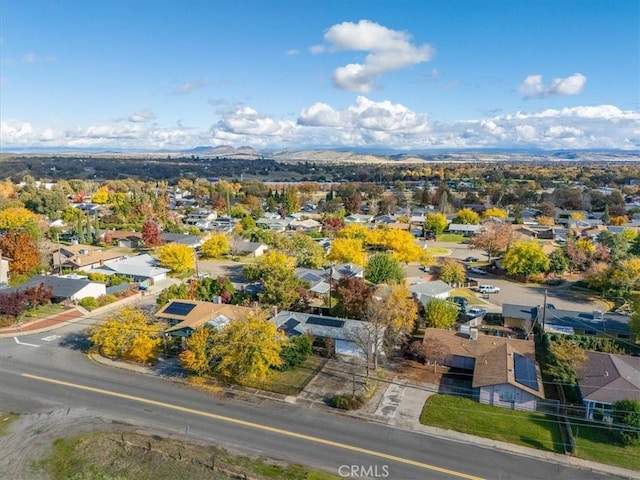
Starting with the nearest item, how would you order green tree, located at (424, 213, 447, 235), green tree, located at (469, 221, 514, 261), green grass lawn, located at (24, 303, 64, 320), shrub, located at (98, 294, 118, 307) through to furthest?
green grass lawn, located at (24, 303, 64, 320)
shrub, located at (98, 294, 118, 307)
green tree, located at (469, 221, 514, 261)
green tree, located at (424, 213, 447, 235)

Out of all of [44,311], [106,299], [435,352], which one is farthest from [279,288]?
[44,311]

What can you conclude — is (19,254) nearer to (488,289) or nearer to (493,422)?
(493,422)

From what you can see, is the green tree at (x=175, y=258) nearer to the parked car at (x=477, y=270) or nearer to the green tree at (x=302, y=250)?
the green tree at (x=302, y=250)

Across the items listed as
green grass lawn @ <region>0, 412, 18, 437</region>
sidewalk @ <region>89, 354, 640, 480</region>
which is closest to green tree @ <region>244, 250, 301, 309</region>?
sidewalk @ <region>89, 354, 640, 480</region>

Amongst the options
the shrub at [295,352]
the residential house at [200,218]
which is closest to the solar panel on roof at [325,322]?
the shrub at [295,352]

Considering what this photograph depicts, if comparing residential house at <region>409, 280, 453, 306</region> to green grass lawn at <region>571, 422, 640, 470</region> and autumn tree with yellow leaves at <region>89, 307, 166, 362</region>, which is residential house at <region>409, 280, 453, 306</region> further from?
autumn tree with yellow leaves at <region>89, 307, 166, 362</region>

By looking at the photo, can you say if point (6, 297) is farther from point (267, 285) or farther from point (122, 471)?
point (122, 471)
